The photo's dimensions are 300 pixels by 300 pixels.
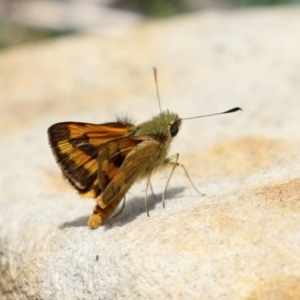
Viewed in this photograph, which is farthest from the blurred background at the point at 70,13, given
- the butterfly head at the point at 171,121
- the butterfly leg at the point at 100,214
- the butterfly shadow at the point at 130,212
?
the butterfly leg at the point at 100,214

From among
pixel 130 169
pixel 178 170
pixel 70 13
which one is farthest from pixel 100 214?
pixel 70 13

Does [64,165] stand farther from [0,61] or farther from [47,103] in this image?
[0,61]

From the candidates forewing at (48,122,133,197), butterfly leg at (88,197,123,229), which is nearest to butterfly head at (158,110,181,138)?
forewing at (48,122,133,197)

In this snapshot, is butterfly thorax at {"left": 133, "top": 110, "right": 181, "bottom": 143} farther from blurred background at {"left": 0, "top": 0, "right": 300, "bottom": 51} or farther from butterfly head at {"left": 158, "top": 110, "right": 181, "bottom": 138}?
blurred background at {"left": 0, "top": 0, "right": 300, "bottom": 51}

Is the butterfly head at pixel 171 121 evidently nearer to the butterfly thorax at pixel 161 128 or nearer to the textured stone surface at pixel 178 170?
the butterfly thorax at pixel 161 128

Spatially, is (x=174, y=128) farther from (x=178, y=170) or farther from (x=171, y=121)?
(x=178, y=170)
